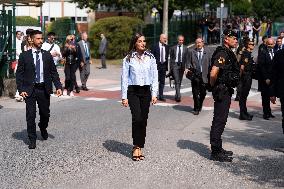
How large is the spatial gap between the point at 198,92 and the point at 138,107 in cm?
516

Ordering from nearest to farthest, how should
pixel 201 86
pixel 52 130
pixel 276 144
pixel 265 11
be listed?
1. pixel 276 144
2. pixel 52 130
3. pixel 201 86
4. pixel 265 11

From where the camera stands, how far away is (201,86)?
44.8 feet

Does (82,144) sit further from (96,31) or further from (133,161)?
(96,31)

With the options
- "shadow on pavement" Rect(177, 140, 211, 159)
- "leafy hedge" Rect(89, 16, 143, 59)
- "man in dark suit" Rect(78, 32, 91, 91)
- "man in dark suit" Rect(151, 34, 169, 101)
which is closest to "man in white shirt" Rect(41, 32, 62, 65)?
"man in dark suit" Rect(78, 32, 91, 91)

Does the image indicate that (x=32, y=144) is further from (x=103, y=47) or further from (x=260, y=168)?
(x=103, y=47)

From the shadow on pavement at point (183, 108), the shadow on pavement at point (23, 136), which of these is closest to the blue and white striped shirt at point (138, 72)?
the shadow on pavement at point (23, 136)

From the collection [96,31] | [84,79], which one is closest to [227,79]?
[84,79]

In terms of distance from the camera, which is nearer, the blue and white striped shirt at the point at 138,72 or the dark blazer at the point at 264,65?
the blue and white striped shirt at the point at 138,72

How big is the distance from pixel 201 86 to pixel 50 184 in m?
6.92

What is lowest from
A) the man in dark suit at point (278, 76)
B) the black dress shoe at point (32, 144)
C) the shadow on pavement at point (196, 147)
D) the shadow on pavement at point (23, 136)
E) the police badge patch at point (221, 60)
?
the shadow on pavement at point (196, 147)

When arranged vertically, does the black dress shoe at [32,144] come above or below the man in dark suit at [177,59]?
below

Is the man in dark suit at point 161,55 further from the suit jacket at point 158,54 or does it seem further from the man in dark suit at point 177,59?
the man in dark suit at point 177,59

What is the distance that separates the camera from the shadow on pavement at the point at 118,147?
30.0 ft

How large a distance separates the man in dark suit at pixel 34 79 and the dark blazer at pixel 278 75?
133 inches
